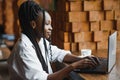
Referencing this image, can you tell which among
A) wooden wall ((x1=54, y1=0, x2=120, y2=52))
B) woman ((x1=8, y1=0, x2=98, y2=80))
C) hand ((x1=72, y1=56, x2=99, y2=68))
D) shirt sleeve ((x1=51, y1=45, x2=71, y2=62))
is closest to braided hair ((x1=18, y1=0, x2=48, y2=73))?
woman ((x1=8, y1=0, x2=98, y2=80))

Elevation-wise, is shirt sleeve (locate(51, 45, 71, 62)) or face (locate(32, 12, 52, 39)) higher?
face (locate(32, 12, 52, 39))

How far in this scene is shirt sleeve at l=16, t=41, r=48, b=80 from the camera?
1.63 meters

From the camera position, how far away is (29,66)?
1646 mm

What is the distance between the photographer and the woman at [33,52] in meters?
1.65

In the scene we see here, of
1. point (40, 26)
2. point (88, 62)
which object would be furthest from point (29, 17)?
point (88, 62)

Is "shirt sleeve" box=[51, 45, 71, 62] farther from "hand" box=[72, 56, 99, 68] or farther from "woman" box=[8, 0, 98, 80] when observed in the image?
"hand" box=[72, 56, 99, 68]

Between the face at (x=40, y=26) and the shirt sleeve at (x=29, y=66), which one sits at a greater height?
the face at (x=40, y=26)

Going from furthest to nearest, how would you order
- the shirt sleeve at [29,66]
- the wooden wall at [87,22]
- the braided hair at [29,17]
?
the wooden wall at [87,22]
the braided hair at [29,17]
the shirt sleeve at [29,66]

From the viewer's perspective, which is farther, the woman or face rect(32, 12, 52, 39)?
face rect(32, 12, 52, 39)

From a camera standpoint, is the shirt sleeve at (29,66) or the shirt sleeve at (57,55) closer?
the shirt sleeve at (29,66)

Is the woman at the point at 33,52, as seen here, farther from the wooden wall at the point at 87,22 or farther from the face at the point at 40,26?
the wooden wall at the point at 87,22

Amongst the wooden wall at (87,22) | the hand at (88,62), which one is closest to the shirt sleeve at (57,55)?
the hand at (88,62)

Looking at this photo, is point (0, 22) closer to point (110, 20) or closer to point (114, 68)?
point (110, 20)

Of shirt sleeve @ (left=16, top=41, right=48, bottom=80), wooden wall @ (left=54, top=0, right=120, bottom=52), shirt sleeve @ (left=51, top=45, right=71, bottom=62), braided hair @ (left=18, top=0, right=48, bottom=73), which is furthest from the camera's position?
wooden wall @ (left=54, top=0, right=120, bottom=52)
